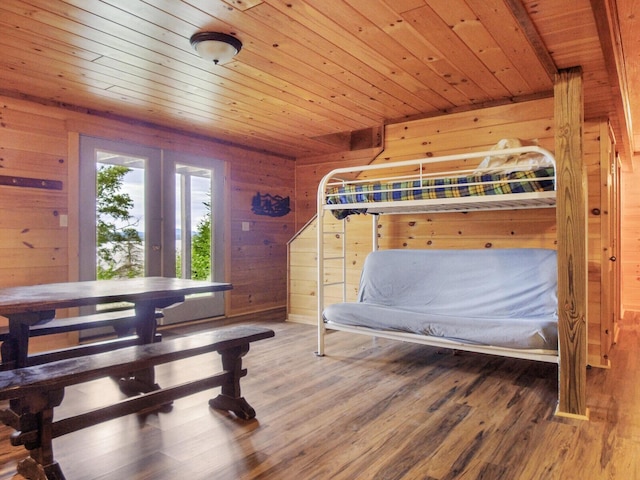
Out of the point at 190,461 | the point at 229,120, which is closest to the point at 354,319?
the point at 190,461

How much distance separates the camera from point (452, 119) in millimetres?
3900

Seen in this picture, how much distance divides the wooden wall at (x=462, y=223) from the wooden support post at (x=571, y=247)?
119cm

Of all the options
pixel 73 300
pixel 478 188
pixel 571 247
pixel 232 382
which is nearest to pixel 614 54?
pixel 478 188

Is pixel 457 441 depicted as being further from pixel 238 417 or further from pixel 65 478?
pixel 65 478

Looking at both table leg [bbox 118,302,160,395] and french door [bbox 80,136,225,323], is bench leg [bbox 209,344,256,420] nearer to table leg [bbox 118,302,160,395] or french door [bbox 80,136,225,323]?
table leg [bbox 118,302,160,395]

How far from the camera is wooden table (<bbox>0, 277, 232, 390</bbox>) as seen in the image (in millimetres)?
1901

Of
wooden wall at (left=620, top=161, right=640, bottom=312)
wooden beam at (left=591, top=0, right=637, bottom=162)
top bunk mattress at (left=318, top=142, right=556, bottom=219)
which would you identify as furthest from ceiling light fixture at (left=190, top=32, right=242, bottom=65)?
wooden wall at (left=620, top=161, right=640, bottom=312)

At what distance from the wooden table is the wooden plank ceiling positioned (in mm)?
1383

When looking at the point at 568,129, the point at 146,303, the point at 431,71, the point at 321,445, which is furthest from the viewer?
the point at 431,71

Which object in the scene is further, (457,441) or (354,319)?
(354,319)

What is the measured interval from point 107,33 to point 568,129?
2493 mm

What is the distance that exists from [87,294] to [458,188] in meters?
2.25

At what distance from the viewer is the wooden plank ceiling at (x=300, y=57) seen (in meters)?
2.16

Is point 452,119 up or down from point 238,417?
up
